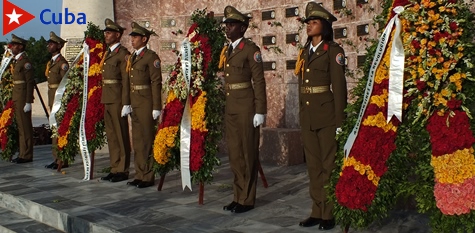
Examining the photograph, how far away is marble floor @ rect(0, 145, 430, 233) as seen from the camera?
617 centimetres

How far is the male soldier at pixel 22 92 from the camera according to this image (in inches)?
441

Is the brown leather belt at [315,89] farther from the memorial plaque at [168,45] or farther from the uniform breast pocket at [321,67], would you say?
the memorial plaque at [168,45]

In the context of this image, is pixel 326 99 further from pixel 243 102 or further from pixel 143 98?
pixel 143 98

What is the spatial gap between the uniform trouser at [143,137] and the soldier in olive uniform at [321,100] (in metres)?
3.12

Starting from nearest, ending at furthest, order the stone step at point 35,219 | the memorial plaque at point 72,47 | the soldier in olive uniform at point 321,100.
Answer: the soldier in olive uniform at point 321,100 < the stone step at point 35,219 < the memorial plaque at point 72,47

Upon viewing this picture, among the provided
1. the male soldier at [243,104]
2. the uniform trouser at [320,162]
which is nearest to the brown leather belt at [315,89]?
the uniform trouser at [320,162]

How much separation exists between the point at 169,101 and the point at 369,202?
11.4ft

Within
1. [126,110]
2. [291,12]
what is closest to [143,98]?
[126,110]

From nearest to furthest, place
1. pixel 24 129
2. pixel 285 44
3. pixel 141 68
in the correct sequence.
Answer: pixel 141 68 → pixel 285 44 → pixel 24 129

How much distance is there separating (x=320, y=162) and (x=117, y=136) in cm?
411

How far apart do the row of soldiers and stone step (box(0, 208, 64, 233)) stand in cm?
157

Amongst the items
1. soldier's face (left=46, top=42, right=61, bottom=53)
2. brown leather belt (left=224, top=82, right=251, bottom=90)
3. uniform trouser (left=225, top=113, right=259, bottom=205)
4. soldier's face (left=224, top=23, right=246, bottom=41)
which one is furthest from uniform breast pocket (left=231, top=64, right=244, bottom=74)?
soldier's face (left=46, top=42, right=61, bottom=53)

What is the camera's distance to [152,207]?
721cm

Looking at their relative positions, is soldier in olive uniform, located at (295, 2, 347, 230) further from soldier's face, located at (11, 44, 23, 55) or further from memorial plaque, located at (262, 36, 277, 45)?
soldier's face, located at (11, 44, 23, 55)
